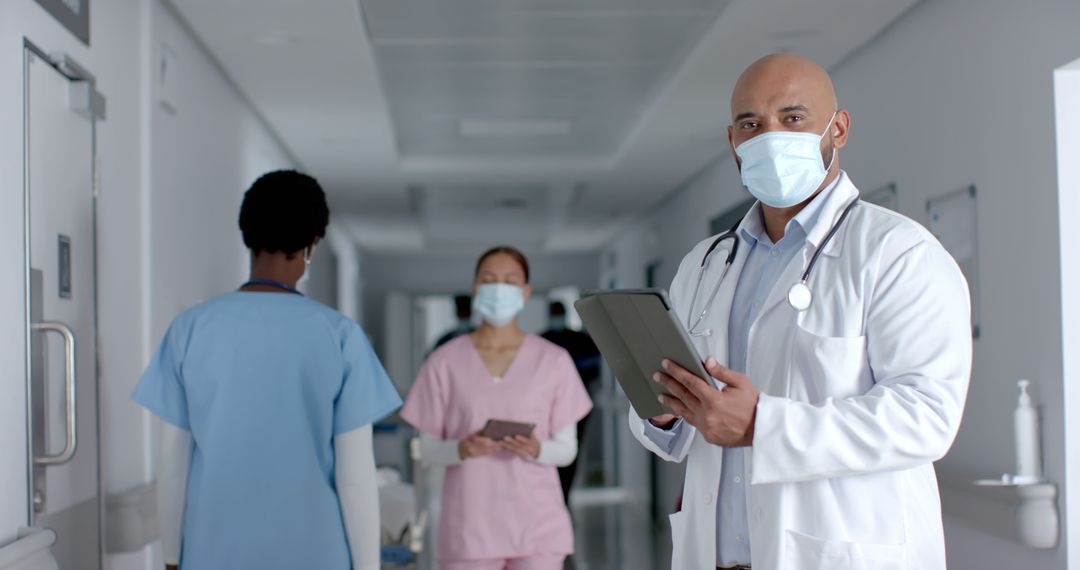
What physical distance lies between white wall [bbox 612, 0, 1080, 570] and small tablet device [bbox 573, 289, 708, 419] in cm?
171

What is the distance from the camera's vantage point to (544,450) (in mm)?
3205

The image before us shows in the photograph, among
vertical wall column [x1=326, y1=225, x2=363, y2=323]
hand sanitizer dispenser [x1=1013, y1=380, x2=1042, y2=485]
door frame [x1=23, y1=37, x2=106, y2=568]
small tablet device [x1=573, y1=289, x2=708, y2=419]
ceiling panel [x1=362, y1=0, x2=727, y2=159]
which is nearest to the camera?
small tablet device [x1=573, y1=289, x2=708, y2=419]

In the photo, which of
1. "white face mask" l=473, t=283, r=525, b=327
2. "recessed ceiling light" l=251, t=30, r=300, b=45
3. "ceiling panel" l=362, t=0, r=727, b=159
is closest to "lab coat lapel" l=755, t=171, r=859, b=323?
"white face mask" l=473, t=283, r=525, b=327

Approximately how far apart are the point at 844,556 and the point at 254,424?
1195mm

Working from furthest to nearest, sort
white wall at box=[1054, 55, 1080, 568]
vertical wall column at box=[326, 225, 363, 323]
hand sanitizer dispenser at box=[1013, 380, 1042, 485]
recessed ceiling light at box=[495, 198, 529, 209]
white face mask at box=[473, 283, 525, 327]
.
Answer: vertical wall column at box=[326, 225, 363, 323], recessed ceiling light at box=[495, 198, 529, 209], white face mask at box=[473, 283, 525, 327], hand sanitizer dispenser at box=[1013, 380, 1042, 485], white wall at box=[1054, 55, 1080, 568]

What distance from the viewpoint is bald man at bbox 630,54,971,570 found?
151cm

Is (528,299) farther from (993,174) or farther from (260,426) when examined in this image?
(260,426)

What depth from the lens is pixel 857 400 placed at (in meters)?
1.52

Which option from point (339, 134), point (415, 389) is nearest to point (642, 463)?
point (339, 134)

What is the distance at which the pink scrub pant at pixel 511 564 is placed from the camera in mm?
3098

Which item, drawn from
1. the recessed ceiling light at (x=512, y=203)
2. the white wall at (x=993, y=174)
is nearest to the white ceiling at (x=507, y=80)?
the white wall at (x=993, y=174)

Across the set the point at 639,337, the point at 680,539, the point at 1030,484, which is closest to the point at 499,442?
the point at 680,539

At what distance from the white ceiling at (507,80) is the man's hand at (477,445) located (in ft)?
5.48

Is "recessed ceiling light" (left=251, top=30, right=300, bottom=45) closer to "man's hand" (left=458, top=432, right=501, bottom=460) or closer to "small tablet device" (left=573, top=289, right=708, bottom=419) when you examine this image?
"man's hand" (left=458, top=432, right=501, bottom=460)
